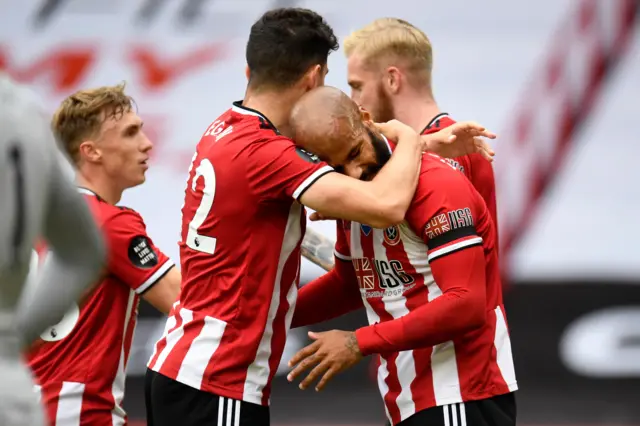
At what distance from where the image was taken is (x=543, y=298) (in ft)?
28.0

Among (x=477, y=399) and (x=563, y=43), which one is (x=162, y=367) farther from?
(x=563, y=43)

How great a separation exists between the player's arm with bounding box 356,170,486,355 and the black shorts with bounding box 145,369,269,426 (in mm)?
416

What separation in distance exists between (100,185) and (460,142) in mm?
1414

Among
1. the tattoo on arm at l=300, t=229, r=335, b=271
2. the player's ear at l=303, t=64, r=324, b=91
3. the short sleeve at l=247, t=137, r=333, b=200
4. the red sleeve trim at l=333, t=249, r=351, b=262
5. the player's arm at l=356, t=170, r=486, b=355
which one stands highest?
the player's ear at l=303, t=64, r=324, b=91

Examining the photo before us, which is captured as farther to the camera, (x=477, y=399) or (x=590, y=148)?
(x=590, y=148)

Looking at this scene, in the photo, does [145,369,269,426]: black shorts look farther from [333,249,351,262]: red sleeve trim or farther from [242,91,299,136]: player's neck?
[242,91,299,136]: player's neck

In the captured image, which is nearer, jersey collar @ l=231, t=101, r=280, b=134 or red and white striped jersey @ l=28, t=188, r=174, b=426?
jersey collar @ l=231, t=101, r=280, b=134

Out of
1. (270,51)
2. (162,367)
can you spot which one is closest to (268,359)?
(162,367)

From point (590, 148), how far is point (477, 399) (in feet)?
18.0

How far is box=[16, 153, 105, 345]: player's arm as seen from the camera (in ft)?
7.26

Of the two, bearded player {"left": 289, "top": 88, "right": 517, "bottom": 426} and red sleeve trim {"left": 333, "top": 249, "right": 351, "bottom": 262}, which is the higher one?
red sleeve trim {"left": 333, "top": 249, "right": 351, "bottom": 262}

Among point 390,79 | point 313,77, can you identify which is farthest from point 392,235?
point 390,79

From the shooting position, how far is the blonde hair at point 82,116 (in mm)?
4289

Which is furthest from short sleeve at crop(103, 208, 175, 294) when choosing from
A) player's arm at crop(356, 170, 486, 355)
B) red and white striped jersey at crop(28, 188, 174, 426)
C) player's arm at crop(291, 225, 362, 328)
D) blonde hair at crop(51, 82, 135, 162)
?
player's arm at crop(356, 170, 486, 355)
